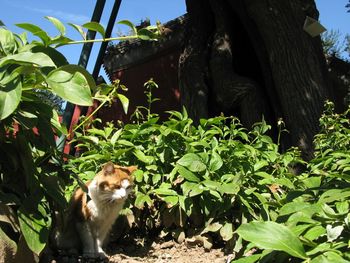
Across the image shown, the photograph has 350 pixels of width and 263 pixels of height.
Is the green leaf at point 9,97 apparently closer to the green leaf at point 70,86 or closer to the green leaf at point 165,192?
the green leaf at point 70,86

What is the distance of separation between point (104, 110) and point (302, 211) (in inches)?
375

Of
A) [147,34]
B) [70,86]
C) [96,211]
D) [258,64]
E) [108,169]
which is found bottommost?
[96,211]

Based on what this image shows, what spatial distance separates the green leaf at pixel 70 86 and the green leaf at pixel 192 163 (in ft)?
6.73

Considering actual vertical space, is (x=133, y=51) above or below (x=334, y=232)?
above

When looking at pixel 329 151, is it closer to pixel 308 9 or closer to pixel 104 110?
pixel 308 9

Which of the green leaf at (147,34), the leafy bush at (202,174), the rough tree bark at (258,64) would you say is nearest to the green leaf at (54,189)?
the leafy bush at (202,174)

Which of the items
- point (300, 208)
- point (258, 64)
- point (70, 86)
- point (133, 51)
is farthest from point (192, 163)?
point (133, 51)

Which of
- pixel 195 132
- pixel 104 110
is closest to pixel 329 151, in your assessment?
pixel 195 132

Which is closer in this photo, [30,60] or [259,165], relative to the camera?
[30,60]

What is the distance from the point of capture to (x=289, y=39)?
6863 mm

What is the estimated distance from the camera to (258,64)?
312 inches

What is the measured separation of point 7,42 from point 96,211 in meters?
1.94

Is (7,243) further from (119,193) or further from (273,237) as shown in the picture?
(119,193)

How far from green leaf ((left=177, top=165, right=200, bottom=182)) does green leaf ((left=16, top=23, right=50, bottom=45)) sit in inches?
76.8
